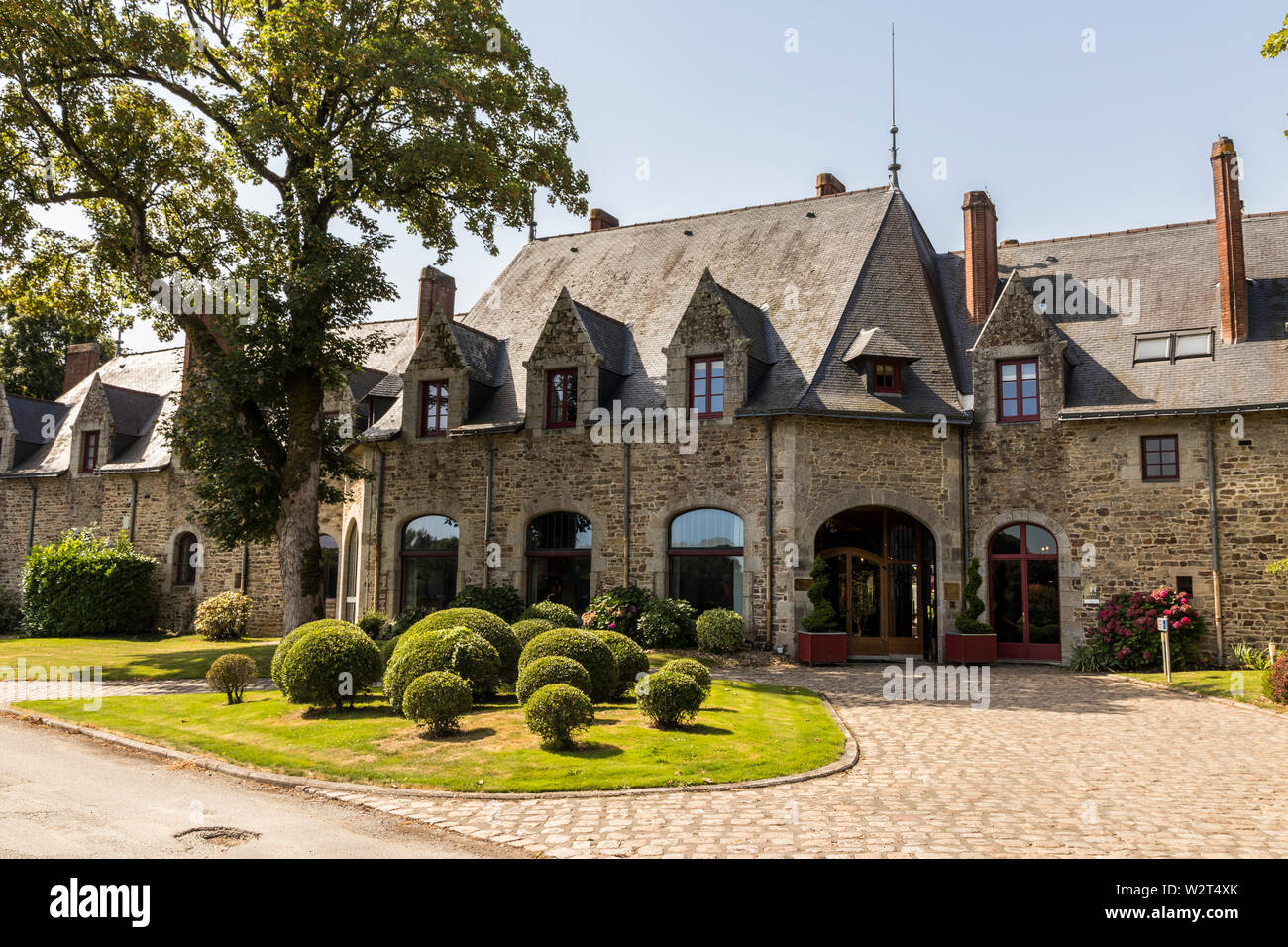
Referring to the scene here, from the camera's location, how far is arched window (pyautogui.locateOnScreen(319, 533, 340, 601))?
2692cm

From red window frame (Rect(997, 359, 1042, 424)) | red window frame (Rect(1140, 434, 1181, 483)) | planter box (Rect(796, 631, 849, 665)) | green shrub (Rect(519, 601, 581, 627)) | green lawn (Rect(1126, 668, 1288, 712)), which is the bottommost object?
green lawn (Rect(1126, 668, 1288, 712))

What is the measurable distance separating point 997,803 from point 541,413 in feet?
51.8

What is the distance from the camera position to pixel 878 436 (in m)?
20.0

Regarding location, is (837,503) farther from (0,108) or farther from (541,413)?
(0,108)

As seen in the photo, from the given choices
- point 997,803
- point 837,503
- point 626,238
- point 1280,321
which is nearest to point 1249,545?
point 1280,321

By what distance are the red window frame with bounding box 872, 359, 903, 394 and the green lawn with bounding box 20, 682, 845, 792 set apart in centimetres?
900

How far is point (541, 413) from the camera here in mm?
22234

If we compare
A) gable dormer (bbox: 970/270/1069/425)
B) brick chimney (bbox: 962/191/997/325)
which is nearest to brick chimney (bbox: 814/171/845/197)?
brick chimney (bbox: 962/191/997/325)

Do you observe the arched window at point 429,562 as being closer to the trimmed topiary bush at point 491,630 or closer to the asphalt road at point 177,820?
the trimmed topiary bush at point 491,630

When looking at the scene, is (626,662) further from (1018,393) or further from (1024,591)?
(1018,393)

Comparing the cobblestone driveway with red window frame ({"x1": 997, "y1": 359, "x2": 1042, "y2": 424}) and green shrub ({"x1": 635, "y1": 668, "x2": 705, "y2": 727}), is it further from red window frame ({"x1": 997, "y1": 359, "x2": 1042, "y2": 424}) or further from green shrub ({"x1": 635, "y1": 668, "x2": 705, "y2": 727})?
red window frame ({"x1": 997, "y1": 359, "x2": 1042, "y2": 424})

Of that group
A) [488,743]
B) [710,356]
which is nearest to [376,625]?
[710,356]

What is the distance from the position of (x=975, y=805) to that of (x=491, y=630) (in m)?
7.09

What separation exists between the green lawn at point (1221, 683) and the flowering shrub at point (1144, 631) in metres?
0.46
